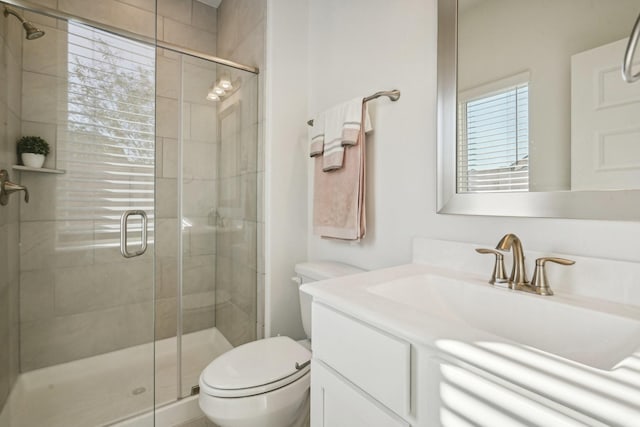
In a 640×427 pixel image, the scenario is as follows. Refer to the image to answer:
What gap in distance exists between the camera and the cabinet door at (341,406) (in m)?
0.63

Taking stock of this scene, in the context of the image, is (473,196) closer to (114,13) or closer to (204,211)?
(204,211)

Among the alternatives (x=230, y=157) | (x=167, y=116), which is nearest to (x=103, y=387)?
(x=230, y=157)

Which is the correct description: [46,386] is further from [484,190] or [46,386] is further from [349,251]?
[484,190]

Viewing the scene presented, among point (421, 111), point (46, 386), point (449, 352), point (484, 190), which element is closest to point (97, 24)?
point (421, 111)

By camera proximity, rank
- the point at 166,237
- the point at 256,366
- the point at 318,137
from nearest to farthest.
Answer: the point at 256,366, the point at 318,137, the point at 166,237

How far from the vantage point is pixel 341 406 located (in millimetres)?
725

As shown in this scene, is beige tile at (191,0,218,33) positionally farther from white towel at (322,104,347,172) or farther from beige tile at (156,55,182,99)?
white towel at (322,104,347,172)

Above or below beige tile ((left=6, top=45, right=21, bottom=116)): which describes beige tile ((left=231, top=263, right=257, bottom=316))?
below

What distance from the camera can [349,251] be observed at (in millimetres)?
1546

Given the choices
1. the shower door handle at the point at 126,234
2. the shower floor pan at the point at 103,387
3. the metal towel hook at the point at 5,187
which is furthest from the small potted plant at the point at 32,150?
the shower floor pan at the point at 103,387

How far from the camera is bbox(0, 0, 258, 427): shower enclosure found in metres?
1.42

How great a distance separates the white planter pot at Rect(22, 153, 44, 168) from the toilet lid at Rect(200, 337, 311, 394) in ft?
4.22

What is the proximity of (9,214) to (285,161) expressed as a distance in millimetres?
1320

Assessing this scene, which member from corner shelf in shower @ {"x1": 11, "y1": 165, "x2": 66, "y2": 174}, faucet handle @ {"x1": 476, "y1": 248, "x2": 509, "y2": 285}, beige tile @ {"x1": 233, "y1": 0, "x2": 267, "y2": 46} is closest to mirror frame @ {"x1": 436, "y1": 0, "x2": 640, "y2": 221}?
faucet handle @ {"x1": 476, "y1": 248, "x2": 509, "y2": 285}
